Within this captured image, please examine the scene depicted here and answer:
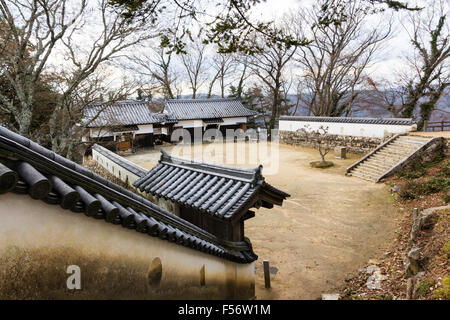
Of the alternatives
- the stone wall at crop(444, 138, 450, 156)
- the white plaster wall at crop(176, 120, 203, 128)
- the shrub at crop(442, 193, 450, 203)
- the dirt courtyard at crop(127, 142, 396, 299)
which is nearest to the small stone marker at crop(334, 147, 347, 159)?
the dirt courtyard at crop(127, 142, 396, 299)

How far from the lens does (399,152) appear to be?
16.0 meters

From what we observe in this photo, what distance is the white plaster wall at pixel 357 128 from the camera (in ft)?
62.3

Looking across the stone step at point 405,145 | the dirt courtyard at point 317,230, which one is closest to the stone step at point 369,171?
the dirt courtyard at point 317,230

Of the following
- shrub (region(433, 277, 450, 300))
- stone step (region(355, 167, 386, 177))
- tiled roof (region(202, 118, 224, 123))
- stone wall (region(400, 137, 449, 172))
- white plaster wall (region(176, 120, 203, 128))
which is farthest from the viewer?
tiled roof (region(202, 118, 224, 123))

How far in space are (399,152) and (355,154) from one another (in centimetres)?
531

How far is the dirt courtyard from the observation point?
Result: 6.79 meters

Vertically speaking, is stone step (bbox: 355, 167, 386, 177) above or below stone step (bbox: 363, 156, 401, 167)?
below

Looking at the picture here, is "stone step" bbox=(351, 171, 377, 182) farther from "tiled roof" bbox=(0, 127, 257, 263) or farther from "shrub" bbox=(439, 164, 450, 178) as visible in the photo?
"tiled roof" bbox=(0, 127, 257, 263)

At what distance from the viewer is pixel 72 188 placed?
2111 millimetres

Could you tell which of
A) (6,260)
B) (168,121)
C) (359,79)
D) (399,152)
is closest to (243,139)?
(168,121)

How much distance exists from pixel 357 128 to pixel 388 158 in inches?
239

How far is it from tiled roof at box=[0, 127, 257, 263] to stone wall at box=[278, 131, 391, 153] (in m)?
20.2
